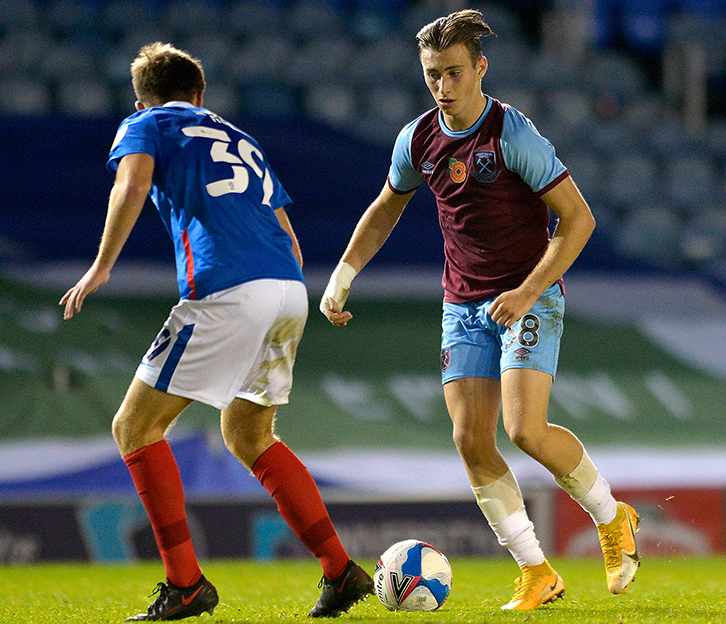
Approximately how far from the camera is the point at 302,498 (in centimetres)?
345

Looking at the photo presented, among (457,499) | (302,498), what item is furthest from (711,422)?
(302,498)

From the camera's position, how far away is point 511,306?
356cm

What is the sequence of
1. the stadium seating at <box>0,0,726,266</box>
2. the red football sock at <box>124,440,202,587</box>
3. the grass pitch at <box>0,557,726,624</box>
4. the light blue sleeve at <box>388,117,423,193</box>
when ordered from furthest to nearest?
the stadium seating at <box>0,0,726,266</box> < the light blue sleeve at <box>388,117,423,193</box> < the grass pitch at <box>0,557,726,624</box> < the red football sock at <box>124,440,202,587</box>

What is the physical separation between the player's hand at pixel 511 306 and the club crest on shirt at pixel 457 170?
0.48m

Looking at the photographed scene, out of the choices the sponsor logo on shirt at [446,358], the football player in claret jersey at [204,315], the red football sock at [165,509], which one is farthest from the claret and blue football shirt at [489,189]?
the red football sock at [165,509]

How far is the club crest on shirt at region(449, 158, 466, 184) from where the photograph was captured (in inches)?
148

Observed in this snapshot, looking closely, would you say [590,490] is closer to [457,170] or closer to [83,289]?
[457,170]

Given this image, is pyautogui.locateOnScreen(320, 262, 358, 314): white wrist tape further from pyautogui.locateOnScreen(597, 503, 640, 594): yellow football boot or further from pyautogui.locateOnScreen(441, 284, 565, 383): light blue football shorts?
pyautogui.locateOnScreen(597, 503, 640, 594): yellow football boot

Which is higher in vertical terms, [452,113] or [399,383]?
[452,113]

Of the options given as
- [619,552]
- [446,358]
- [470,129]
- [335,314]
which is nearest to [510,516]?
[619,552]

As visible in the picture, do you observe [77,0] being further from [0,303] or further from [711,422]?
[711,422]

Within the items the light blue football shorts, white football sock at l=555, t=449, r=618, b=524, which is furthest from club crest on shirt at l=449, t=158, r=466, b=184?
white football sock at l=555, t=449, r=618, b=524

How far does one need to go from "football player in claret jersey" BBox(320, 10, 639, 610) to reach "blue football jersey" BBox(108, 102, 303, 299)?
0.50 m

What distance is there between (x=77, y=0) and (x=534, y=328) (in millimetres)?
9687
